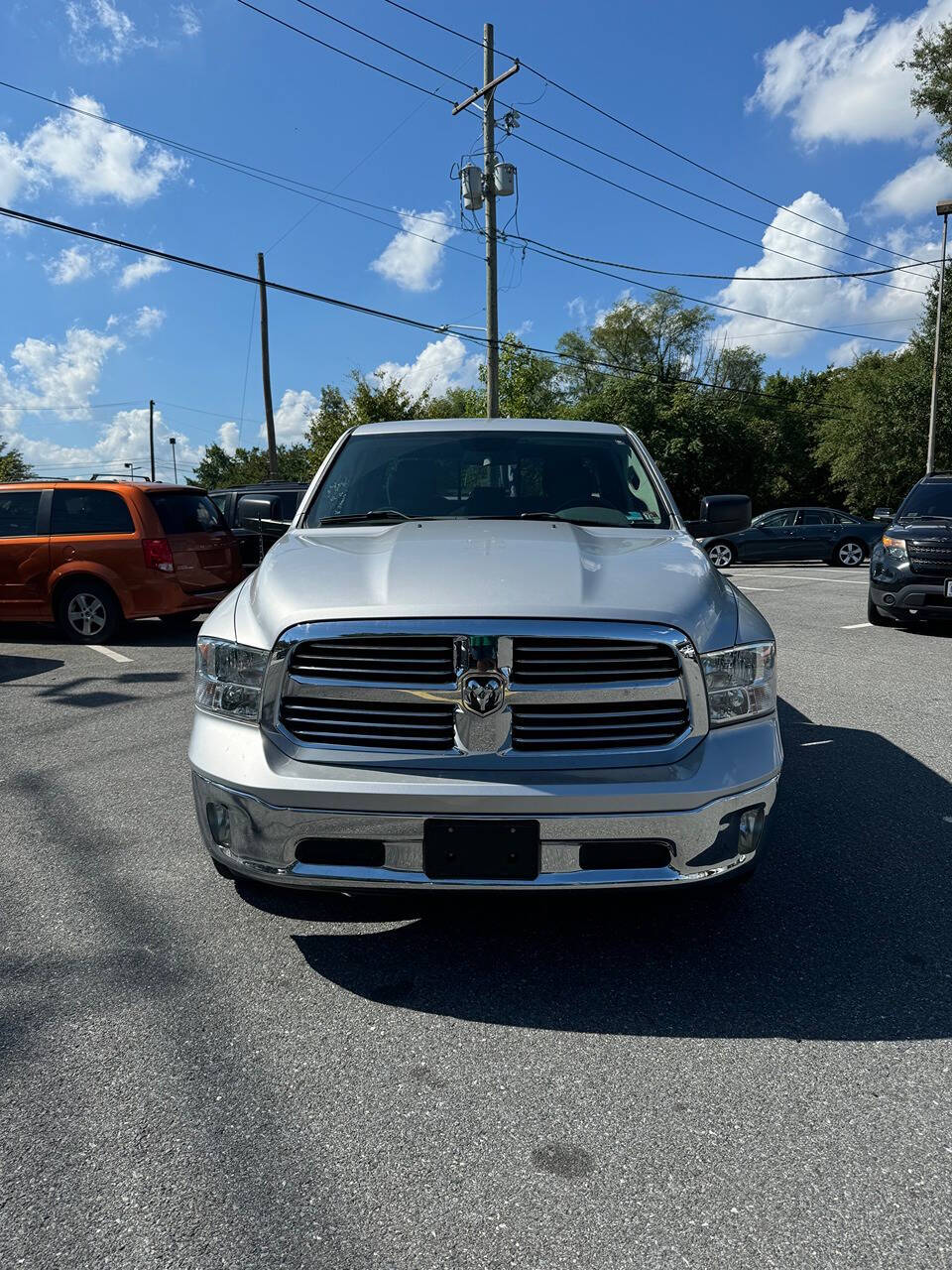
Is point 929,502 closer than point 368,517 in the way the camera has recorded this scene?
No

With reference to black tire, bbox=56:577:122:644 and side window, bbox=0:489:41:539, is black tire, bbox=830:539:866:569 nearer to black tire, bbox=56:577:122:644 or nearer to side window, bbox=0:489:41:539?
black tire, bbox=56:577:122:644

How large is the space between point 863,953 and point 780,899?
0.42 meters

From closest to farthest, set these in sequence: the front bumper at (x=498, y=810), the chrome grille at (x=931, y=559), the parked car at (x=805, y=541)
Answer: the front bumper at (x=498, y=810), the chrome grille at (x=931, y=559), the parked car at (x=805, y=541)

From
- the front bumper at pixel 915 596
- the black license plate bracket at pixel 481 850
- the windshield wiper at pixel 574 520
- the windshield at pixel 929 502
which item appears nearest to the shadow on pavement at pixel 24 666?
the windshield wiper at pixel 574 520

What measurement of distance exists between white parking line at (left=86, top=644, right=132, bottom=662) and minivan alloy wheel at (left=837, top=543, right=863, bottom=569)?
55.1ft

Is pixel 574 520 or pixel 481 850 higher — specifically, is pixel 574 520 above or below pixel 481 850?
above

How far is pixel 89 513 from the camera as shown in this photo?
31.6 feet

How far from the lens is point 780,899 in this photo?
330 cm

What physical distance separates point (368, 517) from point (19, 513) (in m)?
7.22

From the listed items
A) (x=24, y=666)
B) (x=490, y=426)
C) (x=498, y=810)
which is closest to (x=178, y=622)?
(x=24, y=666)

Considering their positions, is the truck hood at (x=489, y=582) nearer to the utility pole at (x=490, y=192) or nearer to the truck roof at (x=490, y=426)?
the truck roof at (x=490, y=426)

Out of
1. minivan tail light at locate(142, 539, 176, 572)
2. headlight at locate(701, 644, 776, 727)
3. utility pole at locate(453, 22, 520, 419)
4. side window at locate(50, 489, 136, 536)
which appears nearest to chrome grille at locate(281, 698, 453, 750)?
headlight at locate(701, 644, 776, 727)

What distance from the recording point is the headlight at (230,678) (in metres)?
2.76

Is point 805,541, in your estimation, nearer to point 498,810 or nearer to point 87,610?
point 87,610
